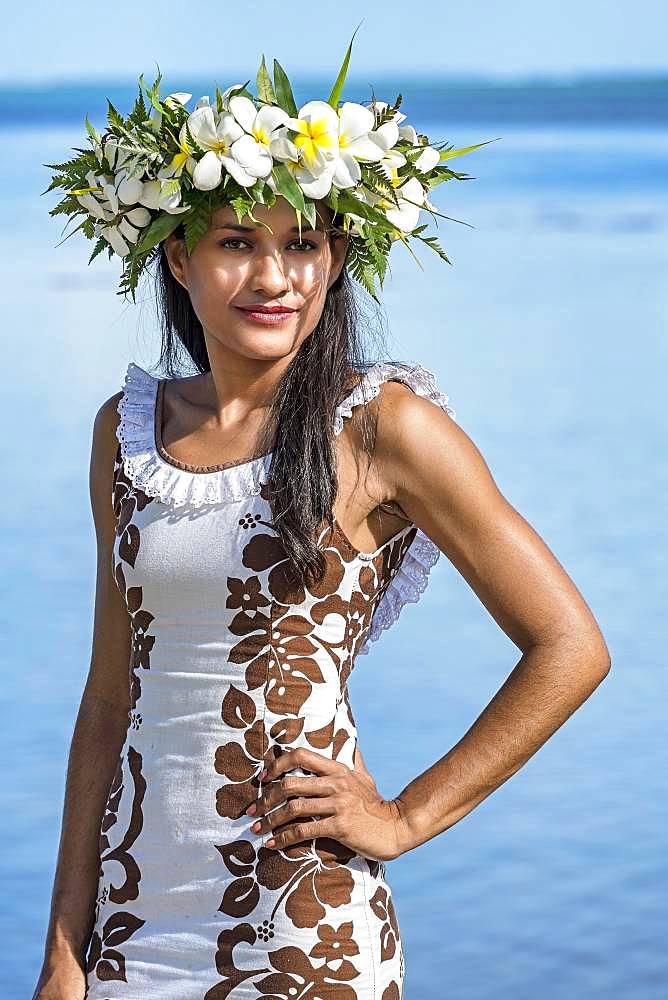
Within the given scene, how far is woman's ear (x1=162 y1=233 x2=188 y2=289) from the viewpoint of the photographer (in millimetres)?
2102

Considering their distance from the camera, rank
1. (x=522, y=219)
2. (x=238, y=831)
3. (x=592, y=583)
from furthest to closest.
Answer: (x=522, y=219) → (x=592, y=583) → (x=238, y=831)

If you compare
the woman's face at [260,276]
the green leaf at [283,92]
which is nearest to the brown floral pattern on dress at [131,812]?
the woman's face at [260,276]

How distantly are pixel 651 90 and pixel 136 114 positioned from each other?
23268mm

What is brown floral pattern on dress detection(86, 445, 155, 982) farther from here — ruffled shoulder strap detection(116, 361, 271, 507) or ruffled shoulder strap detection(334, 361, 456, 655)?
ruffled shoulder strap detection(334, 361, 456, 655)

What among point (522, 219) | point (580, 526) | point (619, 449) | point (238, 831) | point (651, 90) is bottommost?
point (238, 831)

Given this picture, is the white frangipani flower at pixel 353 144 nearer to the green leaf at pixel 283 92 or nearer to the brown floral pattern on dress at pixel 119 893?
the green leaf at pixel 283 92

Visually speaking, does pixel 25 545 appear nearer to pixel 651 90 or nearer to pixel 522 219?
pixel 522 219

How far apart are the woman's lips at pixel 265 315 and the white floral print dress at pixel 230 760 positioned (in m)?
0.12

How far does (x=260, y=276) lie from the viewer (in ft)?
6.54

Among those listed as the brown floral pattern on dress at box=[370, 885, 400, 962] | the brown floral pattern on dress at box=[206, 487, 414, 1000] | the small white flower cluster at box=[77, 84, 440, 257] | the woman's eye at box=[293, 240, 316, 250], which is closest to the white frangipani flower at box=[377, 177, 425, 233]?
the small white flower cluster at box=[77, 84, 440, 257]

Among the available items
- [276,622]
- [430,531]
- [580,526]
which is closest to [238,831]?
[276,622]

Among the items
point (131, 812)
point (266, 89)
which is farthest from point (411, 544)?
point (266, 89)

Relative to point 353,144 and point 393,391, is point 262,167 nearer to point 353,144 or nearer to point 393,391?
point 353,144

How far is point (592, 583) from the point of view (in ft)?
20.2
